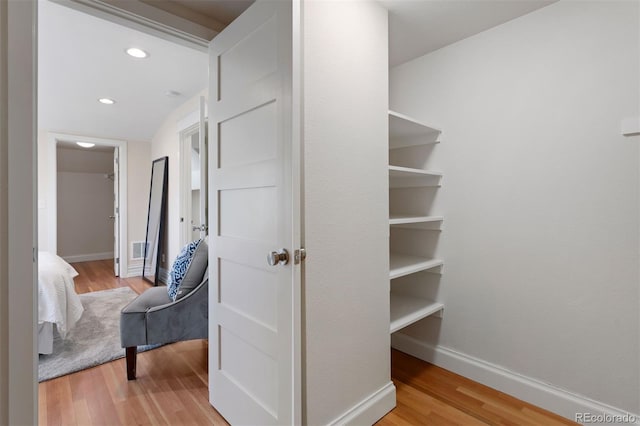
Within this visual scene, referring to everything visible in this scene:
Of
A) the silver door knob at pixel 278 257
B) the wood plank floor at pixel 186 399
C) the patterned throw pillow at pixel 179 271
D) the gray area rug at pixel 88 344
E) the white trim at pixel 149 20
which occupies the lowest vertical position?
the wood plank floor at pixel 186 399

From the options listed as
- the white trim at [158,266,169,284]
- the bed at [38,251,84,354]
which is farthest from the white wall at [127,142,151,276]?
the bed at [38,251,84,354]

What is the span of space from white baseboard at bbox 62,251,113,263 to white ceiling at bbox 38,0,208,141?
110 inches

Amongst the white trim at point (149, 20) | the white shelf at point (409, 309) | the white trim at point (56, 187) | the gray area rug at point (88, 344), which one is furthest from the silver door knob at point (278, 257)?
the white trim at point (56, 187)

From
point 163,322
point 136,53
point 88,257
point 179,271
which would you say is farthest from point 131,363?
point 88,257

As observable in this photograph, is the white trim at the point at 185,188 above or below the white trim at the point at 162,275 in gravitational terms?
above

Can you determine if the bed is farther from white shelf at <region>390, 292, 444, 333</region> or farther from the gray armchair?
white shelf at <region>390, 292, 444, 333</region>

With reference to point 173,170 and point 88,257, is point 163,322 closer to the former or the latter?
point 173,170

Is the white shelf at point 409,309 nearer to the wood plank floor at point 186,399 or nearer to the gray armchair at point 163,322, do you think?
the wood plank floor at point 186,399

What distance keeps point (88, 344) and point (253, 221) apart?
2.14 m

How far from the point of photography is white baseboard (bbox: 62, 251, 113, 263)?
5.91 m

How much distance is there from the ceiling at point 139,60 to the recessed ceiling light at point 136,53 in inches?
2.1

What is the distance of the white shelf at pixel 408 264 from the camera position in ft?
6.32

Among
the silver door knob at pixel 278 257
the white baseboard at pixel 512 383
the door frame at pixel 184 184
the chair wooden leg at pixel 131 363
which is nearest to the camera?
the silver door knob at pixel 278 257

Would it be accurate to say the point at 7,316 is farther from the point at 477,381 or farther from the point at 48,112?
the point at 48,112
